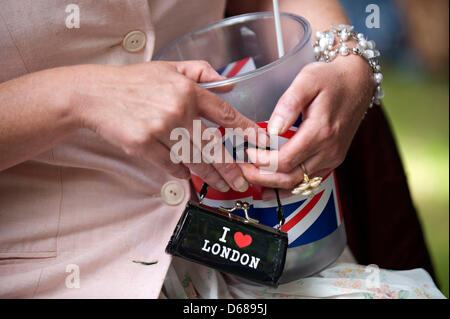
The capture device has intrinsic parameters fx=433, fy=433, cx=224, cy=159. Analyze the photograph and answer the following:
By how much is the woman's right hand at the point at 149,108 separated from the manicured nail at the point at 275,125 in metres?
Answer: 0.02

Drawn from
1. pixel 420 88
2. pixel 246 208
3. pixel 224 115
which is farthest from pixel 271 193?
pixel 420 88

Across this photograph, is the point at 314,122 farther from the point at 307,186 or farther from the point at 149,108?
the point at 149,108

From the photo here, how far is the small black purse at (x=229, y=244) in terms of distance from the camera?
537 millimetres

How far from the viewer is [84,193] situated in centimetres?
66

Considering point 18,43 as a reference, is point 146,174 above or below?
below

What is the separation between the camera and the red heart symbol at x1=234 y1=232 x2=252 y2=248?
54 centimetres

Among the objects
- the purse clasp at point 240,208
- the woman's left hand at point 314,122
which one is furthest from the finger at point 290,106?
the purse clasp at point 240,208

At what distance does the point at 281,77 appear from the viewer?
551mm

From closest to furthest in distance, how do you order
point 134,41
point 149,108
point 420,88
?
1. point 149,108
2. point 134,41
3. point 420,88

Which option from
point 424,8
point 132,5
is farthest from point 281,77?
point 424,8

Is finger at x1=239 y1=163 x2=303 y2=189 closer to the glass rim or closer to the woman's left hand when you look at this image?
the woman's left hand

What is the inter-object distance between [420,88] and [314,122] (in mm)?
1788
